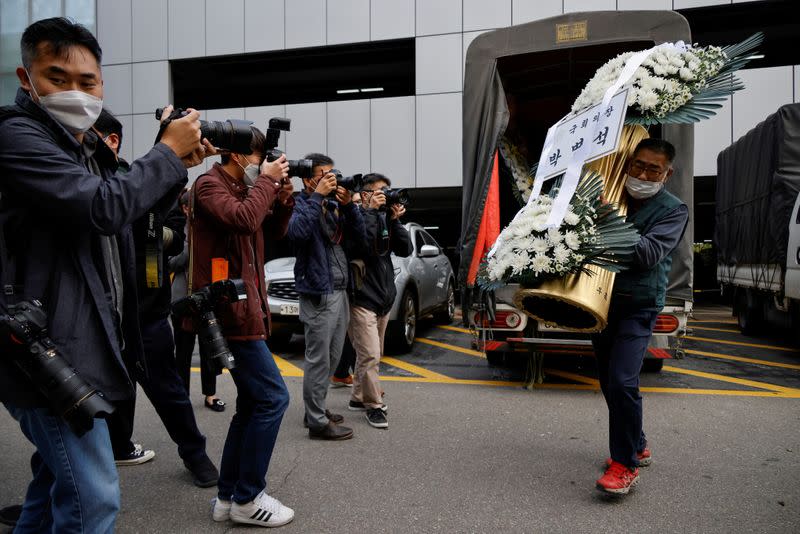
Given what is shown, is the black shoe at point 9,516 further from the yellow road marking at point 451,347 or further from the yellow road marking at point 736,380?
the yellow road marking at point 736,380

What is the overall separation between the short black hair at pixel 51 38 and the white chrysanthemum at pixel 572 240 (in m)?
2.09

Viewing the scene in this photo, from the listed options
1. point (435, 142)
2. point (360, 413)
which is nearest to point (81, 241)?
point (360, 413)

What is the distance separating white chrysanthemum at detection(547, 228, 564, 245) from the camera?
2781mm

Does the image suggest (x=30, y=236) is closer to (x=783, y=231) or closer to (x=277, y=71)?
(x=783, y=231)

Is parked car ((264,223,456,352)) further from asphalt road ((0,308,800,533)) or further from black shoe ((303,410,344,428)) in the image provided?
black shoe ((303,410,344,428))

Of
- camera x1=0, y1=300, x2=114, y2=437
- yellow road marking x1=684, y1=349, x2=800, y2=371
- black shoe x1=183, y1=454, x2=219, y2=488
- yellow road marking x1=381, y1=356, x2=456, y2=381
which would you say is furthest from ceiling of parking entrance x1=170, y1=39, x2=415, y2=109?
camera x1=0, y1=300, x2=114, y2=437

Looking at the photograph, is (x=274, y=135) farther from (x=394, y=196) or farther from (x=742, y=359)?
(x=742, y=359)

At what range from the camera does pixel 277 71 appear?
50.5 ft

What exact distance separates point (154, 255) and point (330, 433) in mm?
2175

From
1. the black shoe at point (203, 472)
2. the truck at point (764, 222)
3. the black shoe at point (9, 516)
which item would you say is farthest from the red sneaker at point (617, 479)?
the truck at point (764, 222)

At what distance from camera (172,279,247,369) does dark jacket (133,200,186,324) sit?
17cm

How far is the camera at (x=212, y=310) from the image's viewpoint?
249 cm

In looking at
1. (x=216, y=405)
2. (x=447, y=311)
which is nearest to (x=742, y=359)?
(x=447, y=311)

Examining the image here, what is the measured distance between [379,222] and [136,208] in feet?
9.61
